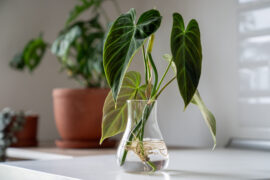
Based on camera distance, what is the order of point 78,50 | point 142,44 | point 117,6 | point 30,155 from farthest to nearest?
1. point 117,6
2. point 78,50
3. point 30,155
4. point 142,44

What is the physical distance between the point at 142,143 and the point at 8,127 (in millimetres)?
830

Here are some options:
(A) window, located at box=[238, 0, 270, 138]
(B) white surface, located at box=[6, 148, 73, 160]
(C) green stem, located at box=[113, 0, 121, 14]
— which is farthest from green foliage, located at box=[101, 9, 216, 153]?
(C) green stem, located at box=[113, 0, 121, 14]

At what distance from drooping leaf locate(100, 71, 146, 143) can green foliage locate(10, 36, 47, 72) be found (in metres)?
0.81

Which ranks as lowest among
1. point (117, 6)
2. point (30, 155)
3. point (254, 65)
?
point (30, 155)

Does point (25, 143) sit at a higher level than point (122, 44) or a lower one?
lower

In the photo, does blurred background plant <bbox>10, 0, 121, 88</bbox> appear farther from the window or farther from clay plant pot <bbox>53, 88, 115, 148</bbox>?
the window

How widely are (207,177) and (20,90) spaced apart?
3.86 feet

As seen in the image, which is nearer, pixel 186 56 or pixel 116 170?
pixel 186 56

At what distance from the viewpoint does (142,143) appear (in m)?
0.75

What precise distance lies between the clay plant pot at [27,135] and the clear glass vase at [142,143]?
852mm

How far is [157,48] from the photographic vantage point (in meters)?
1.83

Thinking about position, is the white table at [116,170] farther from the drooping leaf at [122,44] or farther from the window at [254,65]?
the window at [254,65]

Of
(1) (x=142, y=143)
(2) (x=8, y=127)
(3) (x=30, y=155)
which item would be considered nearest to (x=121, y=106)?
(1) (x=142, y=143)

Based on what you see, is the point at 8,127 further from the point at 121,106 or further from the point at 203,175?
the point at 203,175
